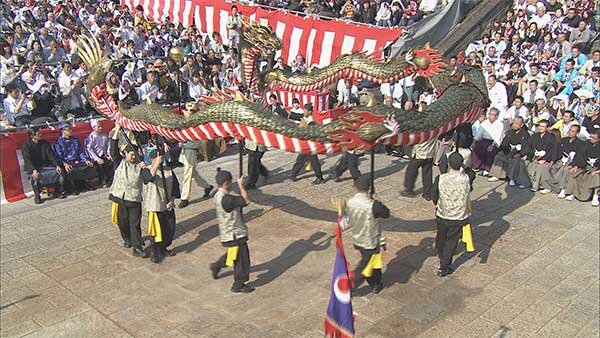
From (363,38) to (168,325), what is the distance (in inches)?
459

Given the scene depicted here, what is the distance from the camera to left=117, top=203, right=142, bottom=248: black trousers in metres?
8.48

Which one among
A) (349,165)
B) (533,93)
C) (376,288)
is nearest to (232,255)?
(376,288)

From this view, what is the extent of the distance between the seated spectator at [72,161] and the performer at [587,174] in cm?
974

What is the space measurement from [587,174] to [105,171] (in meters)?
9.80

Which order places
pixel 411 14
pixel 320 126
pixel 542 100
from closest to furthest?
pixel 320 126 < pixel 542 100 < pixel 411 14

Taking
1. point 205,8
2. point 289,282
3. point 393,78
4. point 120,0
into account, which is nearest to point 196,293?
point 289,282

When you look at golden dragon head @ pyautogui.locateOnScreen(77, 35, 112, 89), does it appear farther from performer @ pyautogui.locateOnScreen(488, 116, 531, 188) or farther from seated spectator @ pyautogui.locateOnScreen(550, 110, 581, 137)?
seated spectator @ pyautogui.locateOnScreen(550, 110, 581, 137)

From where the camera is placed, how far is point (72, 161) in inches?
457

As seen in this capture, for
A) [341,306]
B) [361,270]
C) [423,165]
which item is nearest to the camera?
[341,306]

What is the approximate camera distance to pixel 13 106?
38.9ft

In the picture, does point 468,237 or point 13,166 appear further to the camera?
point 13,166

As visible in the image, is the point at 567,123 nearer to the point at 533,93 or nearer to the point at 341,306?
the point at 533,93

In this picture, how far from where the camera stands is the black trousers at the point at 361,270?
23.0 ft

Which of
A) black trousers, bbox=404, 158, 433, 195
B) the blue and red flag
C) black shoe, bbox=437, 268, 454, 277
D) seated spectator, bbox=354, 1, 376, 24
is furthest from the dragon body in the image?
seated spectator, bbox=354, 1, 376, 24
